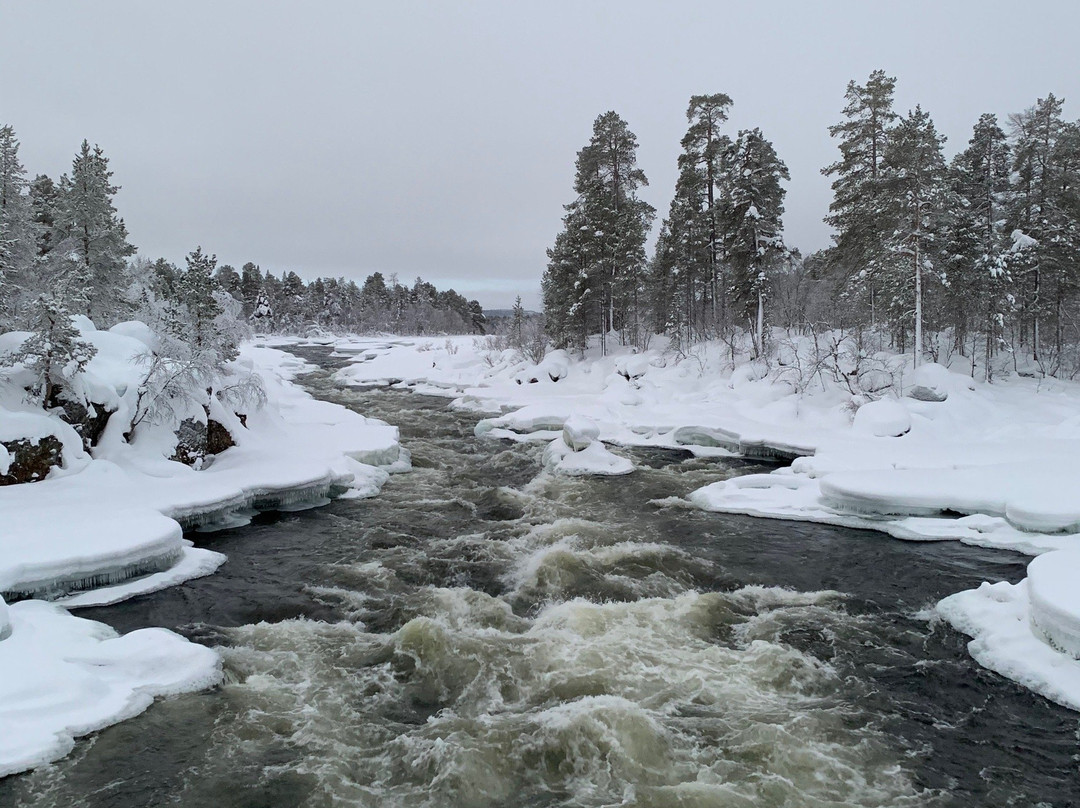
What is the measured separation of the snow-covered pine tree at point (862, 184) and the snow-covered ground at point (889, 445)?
5.97 m

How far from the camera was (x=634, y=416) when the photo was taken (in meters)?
26.9

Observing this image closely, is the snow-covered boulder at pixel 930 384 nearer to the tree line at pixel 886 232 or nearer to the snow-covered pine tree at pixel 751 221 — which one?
the tree line at pixel 886 232

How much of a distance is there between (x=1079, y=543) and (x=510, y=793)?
440 inches

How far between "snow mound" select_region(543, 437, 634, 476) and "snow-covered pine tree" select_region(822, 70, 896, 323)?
660 inches

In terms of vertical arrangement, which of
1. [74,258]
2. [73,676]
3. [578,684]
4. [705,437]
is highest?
[74,258]

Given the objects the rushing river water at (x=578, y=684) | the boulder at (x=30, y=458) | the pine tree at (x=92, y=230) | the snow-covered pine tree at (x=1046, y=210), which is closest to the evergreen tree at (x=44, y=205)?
the pine tree at (x=92, y=230)

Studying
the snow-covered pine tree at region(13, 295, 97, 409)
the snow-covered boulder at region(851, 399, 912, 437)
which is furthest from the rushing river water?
the snow-covered boulder at region(851, 399, 912, 437)

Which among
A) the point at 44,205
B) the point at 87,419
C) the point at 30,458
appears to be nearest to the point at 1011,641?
the point at 30,458

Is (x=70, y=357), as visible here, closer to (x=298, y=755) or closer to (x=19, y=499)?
(x=19, y=499)

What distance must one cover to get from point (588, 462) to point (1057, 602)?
12.3 metres

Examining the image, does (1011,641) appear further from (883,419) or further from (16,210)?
(16,210)

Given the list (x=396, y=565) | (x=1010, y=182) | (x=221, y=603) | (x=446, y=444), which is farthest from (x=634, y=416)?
(x=1010, y=182)

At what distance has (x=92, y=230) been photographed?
2727 cm

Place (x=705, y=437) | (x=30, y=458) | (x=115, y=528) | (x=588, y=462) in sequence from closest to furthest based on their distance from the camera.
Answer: (x=115, y=528) → (x=30, y=458) → (x=588, y=462) → (x=705, y=437)
